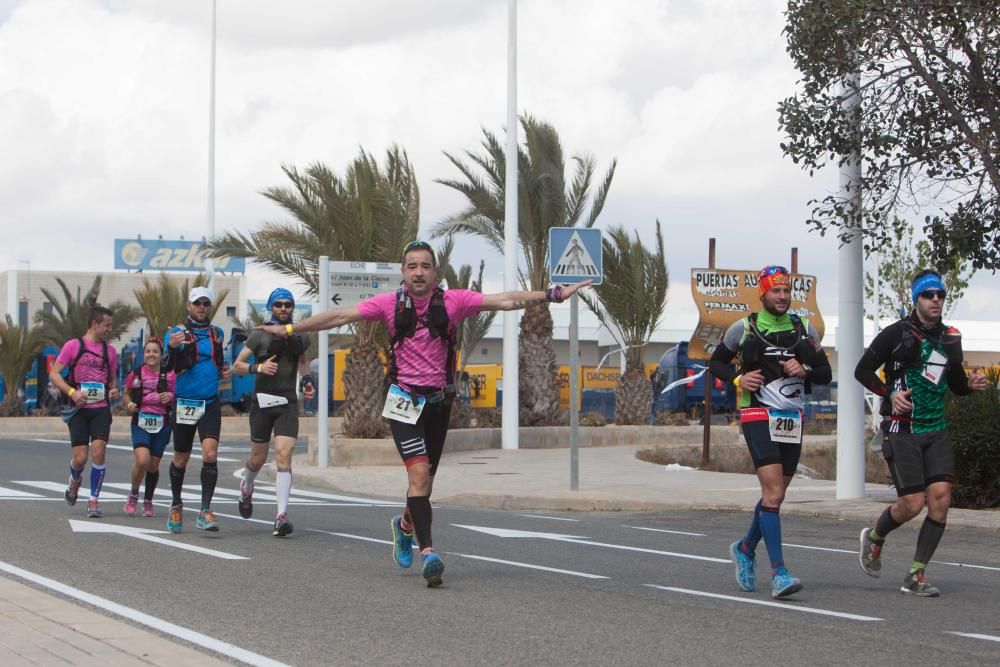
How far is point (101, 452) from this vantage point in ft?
43.4

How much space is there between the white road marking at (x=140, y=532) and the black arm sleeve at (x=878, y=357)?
442cm

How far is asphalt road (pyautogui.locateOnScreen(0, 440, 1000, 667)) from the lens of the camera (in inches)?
251

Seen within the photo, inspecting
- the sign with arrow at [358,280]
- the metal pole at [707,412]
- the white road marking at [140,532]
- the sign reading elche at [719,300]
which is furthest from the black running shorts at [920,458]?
the sign with arrow at [358,280]

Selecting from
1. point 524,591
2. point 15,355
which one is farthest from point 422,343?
point 15,355

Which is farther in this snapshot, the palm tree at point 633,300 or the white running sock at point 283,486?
the palm tree at point 633,300

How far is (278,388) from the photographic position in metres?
11.3

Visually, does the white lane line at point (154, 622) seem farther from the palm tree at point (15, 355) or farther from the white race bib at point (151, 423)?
the palm tree at point (15, 355)

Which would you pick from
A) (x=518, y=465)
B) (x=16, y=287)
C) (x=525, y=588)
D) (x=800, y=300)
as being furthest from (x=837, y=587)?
(x=16, y=287)

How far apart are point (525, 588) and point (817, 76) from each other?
7.09 meters

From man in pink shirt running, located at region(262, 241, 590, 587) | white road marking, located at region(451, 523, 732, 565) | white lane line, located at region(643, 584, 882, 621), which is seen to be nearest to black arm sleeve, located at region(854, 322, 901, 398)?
white lane line, located at region(643, 584, 882, 621)

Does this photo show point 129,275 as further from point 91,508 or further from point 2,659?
point 2,659

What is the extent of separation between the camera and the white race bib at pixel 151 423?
13.1 m

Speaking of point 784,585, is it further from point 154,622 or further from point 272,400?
point 272,400

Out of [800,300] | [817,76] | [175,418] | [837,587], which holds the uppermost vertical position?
[817,76]
